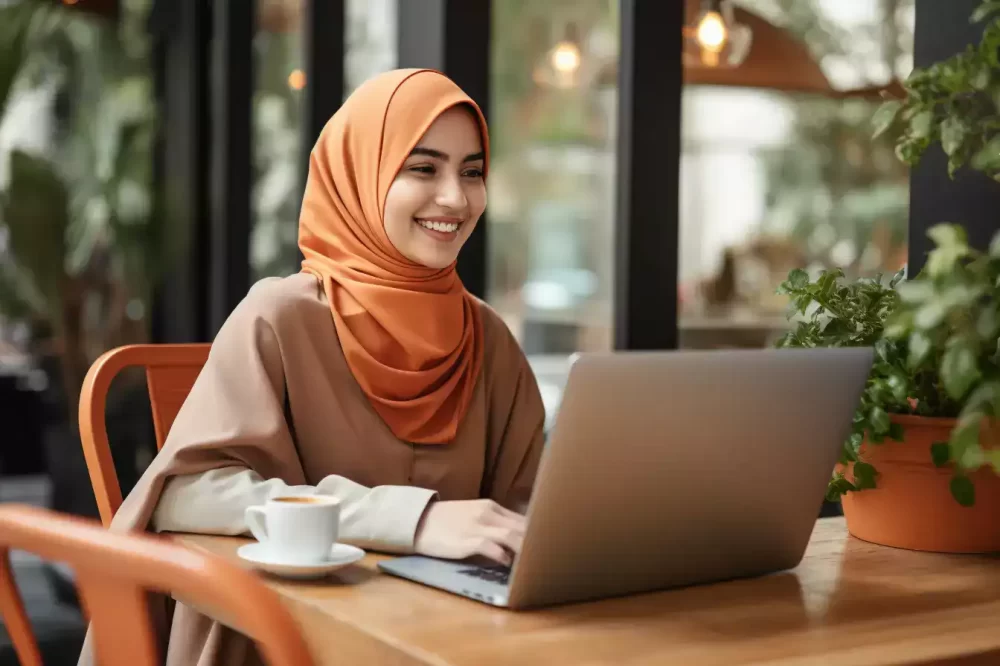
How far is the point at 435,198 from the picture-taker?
1532 mm

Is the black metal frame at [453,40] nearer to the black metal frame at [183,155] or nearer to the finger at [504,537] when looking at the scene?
the finger at [504,537]

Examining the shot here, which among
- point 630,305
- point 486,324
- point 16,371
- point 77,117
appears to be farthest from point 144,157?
point 486,324

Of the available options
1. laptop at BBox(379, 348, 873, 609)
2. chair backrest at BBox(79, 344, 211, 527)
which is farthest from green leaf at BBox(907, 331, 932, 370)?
chair backrest at BBox(79, 344, 211, 527)

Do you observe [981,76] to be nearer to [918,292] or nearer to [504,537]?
[918,292]

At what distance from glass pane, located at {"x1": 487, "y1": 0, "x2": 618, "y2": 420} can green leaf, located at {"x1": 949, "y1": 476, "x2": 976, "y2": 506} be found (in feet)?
11.3

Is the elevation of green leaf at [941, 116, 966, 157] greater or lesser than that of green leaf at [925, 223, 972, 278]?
greater

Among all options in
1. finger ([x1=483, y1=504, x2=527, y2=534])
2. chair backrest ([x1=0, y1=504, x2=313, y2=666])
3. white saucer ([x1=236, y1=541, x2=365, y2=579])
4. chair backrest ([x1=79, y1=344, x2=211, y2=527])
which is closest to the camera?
chair backrest ([x1=0, y1=504, x2=313, y2=666])

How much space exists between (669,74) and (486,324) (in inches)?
26.4

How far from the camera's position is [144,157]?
3924mm

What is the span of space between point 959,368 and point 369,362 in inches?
29.2

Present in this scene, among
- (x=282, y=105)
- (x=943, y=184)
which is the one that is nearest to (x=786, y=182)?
(x=282, y=105)

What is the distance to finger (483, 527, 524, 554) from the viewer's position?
1198 millimetres

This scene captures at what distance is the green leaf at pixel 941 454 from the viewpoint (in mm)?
1362

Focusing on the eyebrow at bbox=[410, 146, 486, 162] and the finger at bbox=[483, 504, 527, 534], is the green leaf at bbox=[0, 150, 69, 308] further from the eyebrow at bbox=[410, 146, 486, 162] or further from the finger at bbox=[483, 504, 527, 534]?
the finger at bbox=[483, 504, 527, 534]
